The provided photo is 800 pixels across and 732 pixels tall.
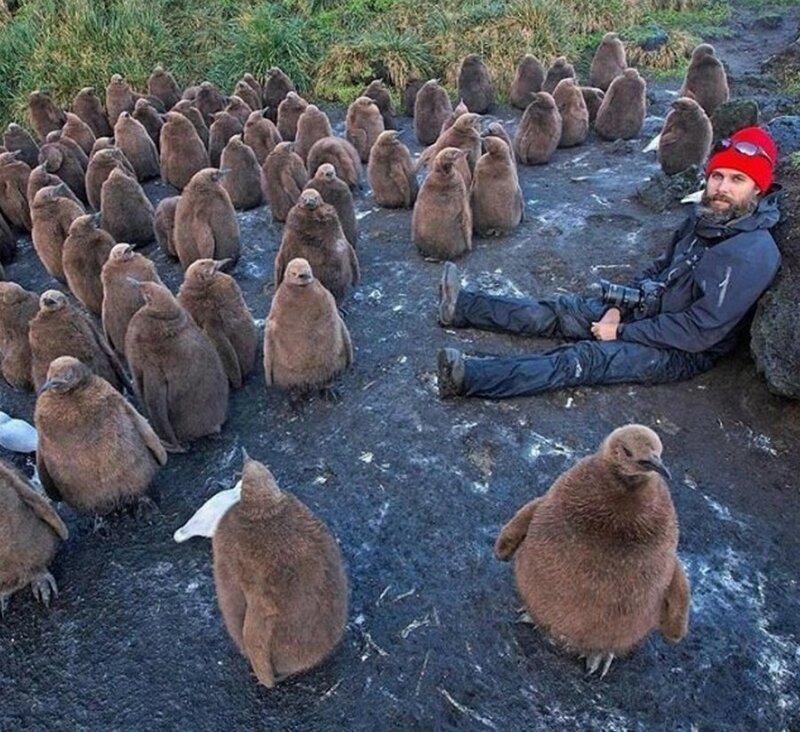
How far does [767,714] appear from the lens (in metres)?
2.71

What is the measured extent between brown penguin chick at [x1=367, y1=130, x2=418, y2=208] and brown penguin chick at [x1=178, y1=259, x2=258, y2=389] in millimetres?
2830

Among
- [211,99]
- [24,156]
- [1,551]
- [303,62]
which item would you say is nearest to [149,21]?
[303,62]

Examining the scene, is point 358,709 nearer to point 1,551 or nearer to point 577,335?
point 1,551

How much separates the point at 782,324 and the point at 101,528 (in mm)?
3859

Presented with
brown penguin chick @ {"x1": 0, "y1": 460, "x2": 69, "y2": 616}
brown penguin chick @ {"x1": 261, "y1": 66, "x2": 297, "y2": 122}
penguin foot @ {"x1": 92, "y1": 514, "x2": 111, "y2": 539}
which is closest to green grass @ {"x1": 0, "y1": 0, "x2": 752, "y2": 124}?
brown penguin chick @ {"x1": 261, "y1": 66, "x2": 297, "y2": 122}

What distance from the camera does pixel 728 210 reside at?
4.28 m

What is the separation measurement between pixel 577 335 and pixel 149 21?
10.5 metres

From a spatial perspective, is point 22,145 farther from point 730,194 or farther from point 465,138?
point 730,194

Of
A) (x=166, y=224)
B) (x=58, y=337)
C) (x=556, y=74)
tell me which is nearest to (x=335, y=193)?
(x=166, y=224)

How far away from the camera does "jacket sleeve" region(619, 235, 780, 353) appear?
4137 mm

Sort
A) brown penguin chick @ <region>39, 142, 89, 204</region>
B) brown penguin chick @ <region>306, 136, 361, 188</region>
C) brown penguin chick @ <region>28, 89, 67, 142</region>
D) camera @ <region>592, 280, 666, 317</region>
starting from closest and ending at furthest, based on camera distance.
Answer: camera @ <region>592, 280, 666, 317</region>
brown penguin chick @ <region>306, 136, 361, 188</region>
brown penguin chick @ <region>39, 142, 89, 204</region>
brown penguin chick @ <region>28, 89, 67, 142</region>

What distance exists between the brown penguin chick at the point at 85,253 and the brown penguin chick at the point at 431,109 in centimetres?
474

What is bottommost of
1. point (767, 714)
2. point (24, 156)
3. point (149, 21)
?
point (767, 714)

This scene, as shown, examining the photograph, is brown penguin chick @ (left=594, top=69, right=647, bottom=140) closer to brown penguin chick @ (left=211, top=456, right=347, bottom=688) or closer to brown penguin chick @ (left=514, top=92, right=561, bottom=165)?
brown penguin chick @ (left=514, top=92, right=561, bottom=165)
